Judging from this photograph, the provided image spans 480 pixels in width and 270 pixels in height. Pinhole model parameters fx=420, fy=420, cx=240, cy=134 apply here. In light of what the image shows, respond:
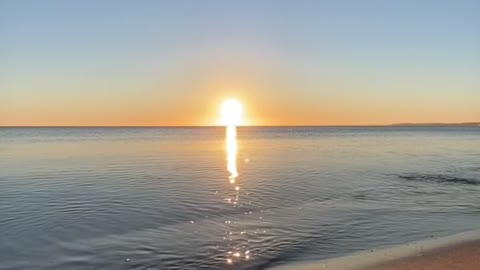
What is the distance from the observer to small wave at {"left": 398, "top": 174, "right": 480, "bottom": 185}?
2758 cm

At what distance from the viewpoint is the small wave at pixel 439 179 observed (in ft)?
90.5

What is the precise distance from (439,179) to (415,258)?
67.3ft

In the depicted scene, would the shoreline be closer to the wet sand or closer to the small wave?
the wet sand

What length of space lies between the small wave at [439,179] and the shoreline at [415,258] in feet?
53.1

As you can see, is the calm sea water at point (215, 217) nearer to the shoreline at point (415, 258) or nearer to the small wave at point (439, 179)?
the small wave at point (439, 179)

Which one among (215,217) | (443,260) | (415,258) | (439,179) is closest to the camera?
(443,260)

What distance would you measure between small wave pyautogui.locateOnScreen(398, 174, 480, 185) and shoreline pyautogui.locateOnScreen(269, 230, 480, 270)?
16187mm

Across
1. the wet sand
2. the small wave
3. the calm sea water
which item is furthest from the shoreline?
the small wave

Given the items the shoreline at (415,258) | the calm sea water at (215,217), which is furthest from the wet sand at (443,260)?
the calm sea water at (215,217)

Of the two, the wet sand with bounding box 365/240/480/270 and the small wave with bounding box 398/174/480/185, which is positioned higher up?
the wet sand with bounding box 365/240/480/270

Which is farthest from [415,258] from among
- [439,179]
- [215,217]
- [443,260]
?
[439,179]

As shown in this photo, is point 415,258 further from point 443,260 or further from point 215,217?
point 215,217

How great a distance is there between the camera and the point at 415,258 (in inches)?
431

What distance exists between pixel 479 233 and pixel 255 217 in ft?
26.2
